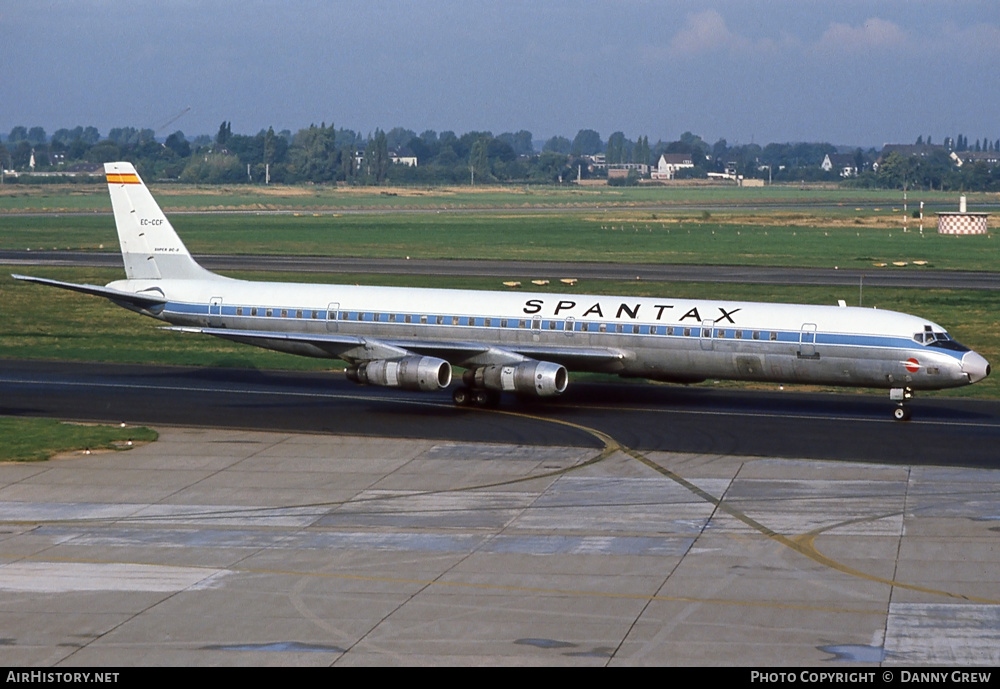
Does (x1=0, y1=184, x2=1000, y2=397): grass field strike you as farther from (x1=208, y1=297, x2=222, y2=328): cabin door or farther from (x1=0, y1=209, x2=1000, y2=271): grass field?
(x1=208, y1=297, x2=222, y2=328): cabin door

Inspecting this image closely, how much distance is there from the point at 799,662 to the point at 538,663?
3928mm

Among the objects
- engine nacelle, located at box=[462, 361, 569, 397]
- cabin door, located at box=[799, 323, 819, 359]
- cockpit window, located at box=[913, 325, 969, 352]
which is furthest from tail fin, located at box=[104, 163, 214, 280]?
cockpit window, located at box=[913, 325, 969, 352]

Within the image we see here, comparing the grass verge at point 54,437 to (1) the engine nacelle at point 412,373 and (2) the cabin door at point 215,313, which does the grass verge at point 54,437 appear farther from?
(2) the cabin door at point 215,313

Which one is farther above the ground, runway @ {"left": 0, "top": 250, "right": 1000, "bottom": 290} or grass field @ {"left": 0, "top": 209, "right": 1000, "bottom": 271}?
grass field @ {"left": 0, "top": 209, "right": 1000, "bottom": 271}

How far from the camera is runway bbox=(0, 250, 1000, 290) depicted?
259 feet

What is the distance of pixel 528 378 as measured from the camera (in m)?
40.1

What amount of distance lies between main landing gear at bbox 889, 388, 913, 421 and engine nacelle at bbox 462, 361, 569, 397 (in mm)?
10149

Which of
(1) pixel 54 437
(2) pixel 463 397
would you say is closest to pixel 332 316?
(2) pixel 463 397

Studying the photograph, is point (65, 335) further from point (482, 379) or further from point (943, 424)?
point (943, 424)

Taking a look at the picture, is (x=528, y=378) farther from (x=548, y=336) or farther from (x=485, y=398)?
(x=485, y=398)

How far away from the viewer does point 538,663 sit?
19.1m
